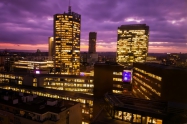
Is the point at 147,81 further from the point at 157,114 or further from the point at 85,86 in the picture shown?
the point at 157,114

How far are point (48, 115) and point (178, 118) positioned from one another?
22.7m

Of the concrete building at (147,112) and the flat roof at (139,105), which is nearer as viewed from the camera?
the concrete building at (147,112)

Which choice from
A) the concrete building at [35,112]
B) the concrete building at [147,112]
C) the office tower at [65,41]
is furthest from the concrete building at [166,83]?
the office tower at [65,41]

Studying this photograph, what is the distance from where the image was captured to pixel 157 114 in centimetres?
2216

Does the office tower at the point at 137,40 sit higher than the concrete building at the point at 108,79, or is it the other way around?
the office tower at the point at 137,40

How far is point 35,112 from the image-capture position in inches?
1110

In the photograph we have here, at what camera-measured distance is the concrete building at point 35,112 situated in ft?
92.7

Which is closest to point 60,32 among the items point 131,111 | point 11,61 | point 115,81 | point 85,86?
point 11,61

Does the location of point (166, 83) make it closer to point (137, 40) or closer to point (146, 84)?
point (146, 84)

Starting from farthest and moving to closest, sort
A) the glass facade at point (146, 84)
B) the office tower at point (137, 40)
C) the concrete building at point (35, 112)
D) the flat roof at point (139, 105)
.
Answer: the office tower at point (137, 40), the glass facade at point (146, 84), the concrete building at point (35, 112), the flat roof at point (139, 105)

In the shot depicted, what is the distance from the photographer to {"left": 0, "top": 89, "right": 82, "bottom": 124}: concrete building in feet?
92.7

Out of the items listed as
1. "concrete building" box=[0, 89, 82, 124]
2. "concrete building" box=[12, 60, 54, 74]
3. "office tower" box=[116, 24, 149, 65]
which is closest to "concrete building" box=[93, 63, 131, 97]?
"concrete building" box=[0, 89, 82, 124]

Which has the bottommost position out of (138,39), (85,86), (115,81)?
(85,86)

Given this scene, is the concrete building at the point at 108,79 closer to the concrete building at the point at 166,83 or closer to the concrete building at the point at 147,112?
the concrete building at the point at 166,83
